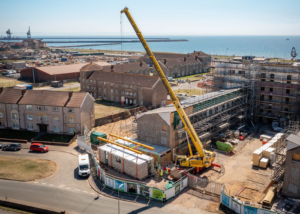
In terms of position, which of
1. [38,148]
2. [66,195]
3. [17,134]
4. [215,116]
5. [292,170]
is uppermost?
[215,116]

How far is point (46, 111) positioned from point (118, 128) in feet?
42.7

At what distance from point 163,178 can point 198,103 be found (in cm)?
1350

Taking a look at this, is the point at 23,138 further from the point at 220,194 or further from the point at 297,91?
the point at 297,91

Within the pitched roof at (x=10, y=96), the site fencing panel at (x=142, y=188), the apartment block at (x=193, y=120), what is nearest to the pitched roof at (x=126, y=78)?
the apartment block at (x=193, y=120)

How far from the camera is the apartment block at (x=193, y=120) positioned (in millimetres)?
37816

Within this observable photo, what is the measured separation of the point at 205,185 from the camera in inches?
1220

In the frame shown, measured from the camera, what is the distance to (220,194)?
28.5m

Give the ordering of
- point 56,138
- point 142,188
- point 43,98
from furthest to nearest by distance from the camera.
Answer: point 43,98 → point 56,138 → point 142,188

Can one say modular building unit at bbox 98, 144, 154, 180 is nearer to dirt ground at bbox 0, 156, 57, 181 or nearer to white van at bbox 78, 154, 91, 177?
white van at bbox 78, 154, 91, 177

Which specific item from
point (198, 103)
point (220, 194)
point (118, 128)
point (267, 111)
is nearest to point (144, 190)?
point (220, 194)

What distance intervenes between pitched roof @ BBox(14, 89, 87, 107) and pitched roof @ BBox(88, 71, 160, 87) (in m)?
20.5

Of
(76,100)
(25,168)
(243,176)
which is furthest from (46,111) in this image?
(243,176)

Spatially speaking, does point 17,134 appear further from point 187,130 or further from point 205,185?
point 205,185

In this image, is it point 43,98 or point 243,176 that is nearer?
point 243,176
